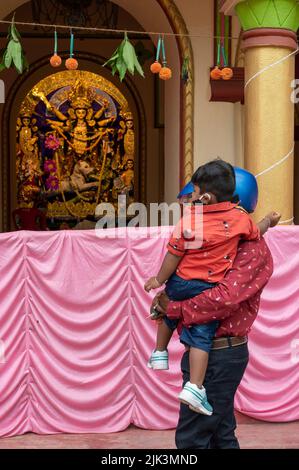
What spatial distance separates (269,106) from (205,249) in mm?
3941

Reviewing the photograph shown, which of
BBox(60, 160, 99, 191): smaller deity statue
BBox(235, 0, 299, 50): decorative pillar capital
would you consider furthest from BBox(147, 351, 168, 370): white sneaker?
BBox(60, 160, 99, 191): smaller deity statue

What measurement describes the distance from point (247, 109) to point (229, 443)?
412 cm

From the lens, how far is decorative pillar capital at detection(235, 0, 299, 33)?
7.36m

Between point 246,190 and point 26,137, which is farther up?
point 26,137

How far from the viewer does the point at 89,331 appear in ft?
19.0

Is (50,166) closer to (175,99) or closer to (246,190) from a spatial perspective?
(175,99)

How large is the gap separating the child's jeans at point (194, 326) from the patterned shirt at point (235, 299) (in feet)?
0.09

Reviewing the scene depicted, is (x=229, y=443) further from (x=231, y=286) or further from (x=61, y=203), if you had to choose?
(x=61, y=203)

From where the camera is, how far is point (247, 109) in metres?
7.47

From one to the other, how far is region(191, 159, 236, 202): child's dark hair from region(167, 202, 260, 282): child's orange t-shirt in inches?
1.7

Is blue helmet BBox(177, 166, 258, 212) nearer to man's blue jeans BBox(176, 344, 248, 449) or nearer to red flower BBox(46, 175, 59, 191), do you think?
man's blue jeans BBox(176, 344, 248, 449)

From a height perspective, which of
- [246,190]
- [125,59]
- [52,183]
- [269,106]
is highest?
[125,59]

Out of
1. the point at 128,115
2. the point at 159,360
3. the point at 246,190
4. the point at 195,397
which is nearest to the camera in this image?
the point at 195,397

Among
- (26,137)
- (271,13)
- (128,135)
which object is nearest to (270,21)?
(271,13)
